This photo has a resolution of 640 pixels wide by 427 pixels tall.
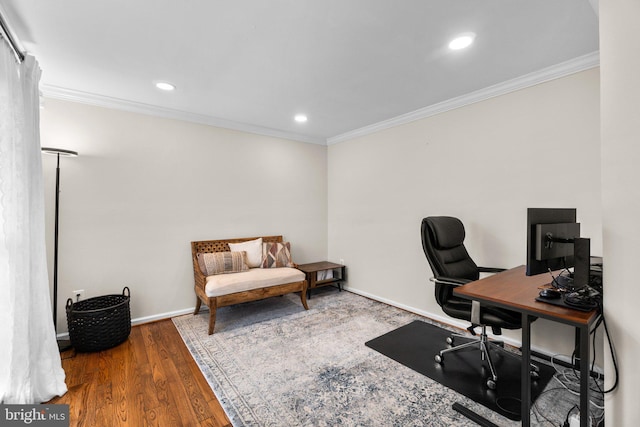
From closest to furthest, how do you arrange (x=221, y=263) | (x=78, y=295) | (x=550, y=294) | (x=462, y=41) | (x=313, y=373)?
(x=550, y=294)
(x=462, y=41)
(x=313, y=373)
(x=78, y=295)
(x=221, y=263)

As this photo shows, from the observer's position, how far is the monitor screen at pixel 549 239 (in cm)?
138

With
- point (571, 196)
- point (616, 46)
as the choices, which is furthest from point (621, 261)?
point (571, 196)

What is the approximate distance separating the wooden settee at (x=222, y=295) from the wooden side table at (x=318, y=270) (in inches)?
16.6

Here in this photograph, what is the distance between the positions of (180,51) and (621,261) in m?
2.82

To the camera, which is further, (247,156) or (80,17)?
(247,156)

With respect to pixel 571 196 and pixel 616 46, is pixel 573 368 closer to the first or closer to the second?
pixel 571 196

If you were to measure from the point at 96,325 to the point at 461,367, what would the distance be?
10.1ft

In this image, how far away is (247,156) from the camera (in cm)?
384

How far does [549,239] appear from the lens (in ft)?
4.67

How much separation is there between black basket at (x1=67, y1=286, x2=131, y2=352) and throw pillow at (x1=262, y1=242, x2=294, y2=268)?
5.00ft

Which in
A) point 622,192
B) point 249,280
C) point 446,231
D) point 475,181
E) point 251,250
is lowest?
point 249,280

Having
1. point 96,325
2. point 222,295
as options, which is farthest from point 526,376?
point 96,325

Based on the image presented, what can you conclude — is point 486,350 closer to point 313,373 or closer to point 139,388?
point 313,373

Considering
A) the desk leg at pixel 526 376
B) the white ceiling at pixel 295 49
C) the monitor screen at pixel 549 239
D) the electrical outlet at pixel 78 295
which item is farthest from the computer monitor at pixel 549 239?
the electrical outlet at pixel 78 295
